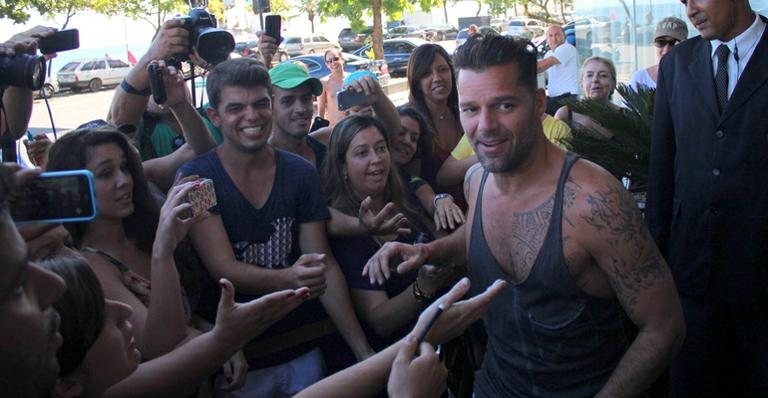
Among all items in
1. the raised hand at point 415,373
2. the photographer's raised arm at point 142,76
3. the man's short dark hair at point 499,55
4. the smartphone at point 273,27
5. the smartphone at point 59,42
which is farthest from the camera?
the smartphone at point 273,27

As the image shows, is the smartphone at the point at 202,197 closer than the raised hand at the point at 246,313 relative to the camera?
No

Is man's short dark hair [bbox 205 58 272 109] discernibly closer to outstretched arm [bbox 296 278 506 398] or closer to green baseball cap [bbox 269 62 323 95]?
green baseball cap [bbox 269 62 323 95]

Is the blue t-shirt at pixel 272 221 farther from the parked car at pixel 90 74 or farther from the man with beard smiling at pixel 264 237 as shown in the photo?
the parked car at pixel 90 74

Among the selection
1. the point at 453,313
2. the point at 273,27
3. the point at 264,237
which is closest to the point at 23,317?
the point at 453,313

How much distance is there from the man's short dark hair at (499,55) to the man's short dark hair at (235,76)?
4.03 feet

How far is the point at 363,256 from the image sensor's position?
330 centimetres

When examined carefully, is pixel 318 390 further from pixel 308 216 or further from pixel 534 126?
pixel 308 216

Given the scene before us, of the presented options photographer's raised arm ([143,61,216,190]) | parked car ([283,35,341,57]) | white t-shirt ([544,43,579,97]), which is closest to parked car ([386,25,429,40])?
parked car ([283,35,341,57])

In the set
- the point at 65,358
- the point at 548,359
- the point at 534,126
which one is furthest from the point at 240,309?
the point at 534,126

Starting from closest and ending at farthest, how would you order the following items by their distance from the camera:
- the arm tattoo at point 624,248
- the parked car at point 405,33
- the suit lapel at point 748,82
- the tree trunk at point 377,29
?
the arm tattoo at point 624,248, the suit lapel at point 748,82, the tree trunk at point 377,29, the parked car at point 405,33

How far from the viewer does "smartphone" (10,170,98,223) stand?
53.7 inches

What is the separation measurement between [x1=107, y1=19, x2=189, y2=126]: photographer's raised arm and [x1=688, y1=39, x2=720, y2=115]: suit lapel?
245cm

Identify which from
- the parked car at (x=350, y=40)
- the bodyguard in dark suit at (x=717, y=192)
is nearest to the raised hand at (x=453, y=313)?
the bodyguard in dark suit at (x=717, y=192)

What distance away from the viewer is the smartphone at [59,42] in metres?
3.47
